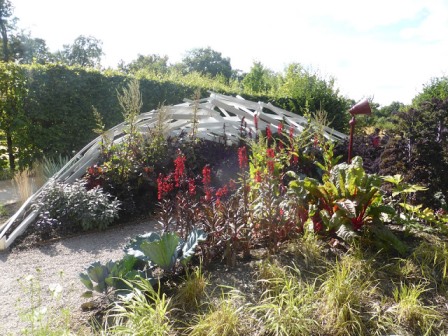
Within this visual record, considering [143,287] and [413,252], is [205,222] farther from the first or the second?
[413,252]

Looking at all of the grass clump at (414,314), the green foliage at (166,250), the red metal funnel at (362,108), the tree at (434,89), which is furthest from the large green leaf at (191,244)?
the tree at (434,89)

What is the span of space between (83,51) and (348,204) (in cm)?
4245

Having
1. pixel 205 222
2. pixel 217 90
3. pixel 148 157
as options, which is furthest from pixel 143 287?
pixel 217 90

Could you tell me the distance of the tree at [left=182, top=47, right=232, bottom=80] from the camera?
164 feet

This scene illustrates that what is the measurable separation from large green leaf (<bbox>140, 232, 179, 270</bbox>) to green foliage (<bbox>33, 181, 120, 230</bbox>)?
235cm

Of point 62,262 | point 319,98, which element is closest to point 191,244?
point 62,262

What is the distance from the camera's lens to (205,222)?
3518 millimetres

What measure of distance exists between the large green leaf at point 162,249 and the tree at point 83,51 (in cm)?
3974

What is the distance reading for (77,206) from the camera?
5.25 m

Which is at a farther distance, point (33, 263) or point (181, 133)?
point (181, 133)

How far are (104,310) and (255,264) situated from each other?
1.22m

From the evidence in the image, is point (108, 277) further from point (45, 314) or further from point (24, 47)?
point (24, 47)

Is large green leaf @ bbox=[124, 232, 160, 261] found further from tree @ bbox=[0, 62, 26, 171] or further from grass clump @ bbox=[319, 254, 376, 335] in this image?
tree @ bbox=[0, 62, 26, 171]

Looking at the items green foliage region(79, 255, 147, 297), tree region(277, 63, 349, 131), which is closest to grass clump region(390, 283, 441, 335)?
green foliage region(79, 255, 147, 297)
